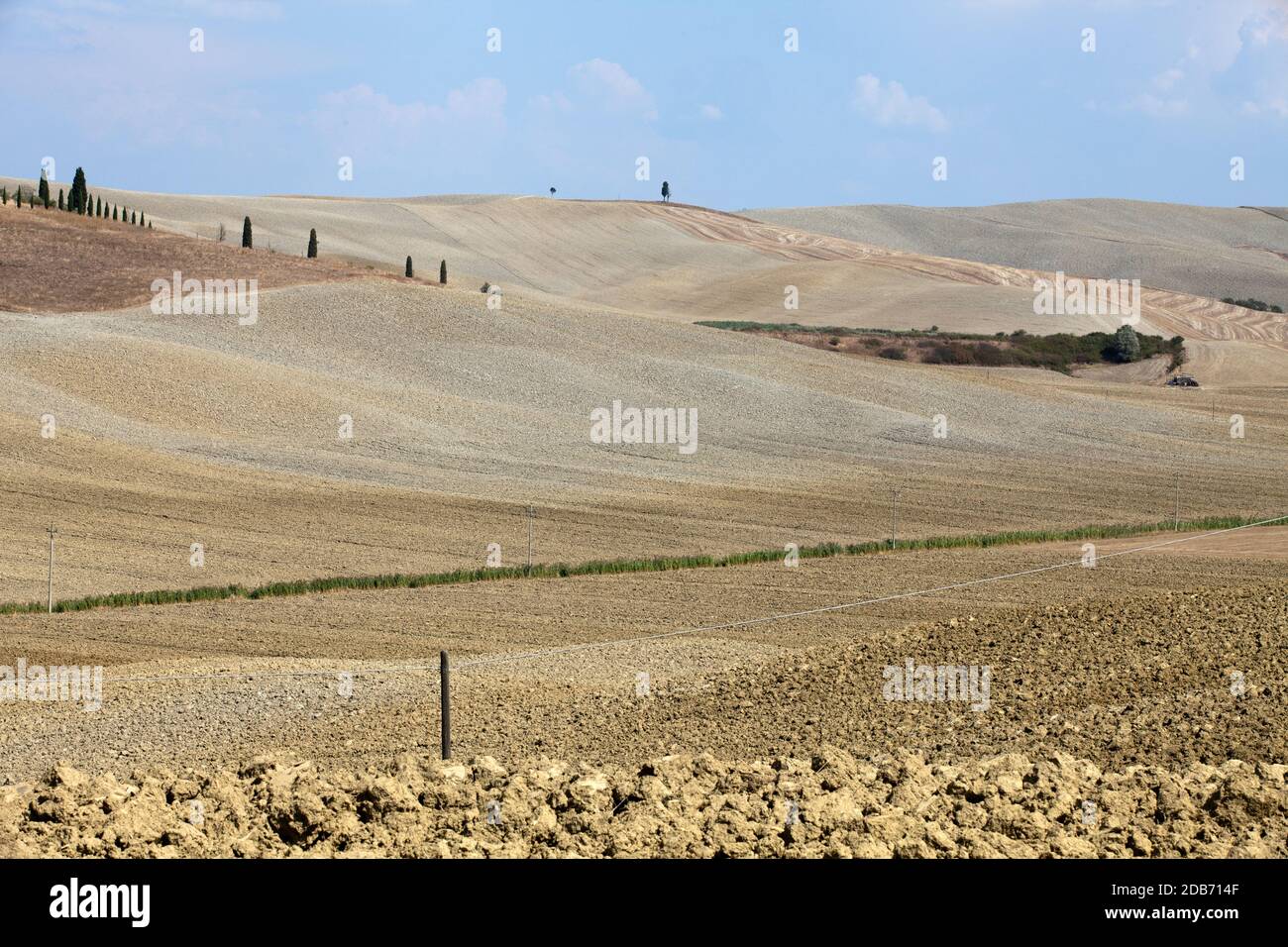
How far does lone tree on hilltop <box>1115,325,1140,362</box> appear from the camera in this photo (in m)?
79.3

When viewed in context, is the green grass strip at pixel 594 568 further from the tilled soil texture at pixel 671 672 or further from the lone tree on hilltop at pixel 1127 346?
the lone tree on hilltop at pixel 1127 346

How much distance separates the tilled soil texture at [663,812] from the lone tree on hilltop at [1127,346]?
7244 cm

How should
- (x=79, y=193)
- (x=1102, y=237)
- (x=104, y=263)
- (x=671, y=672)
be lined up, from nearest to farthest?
1. (x=671, y=672)
2. (x=104, y=263)
3. (x=79, y=193)
4. (x=1102, y=237)

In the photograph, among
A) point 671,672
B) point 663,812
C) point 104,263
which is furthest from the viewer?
point 104,263

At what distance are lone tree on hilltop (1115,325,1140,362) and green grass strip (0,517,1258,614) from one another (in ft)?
156

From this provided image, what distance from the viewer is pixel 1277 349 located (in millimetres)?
84438

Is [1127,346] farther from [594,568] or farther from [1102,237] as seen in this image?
[1102,237]

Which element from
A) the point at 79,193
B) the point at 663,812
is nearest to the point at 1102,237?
the point at 79,193

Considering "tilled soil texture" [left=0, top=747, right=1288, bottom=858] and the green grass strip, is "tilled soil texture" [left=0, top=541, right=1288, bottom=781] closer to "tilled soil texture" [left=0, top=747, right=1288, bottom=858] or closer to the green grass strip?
the green grass strip

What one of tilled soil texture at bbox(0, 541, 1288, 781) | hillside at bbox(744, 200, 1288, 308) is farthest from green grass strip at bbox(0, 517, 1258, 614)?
hillside at bbox(744, 200, 1288, 308)

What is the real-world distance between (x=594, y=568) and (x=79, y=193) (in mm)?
58743

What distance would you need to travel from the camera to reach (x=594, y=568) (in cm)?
2633

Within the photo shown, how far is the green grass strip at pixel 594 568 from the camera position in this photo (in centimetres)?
2294

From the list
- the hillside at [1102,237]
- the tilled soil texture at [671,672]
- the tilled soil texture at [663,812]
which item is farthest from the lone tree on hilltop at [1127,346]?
the tilled soil texture at [663,812]
